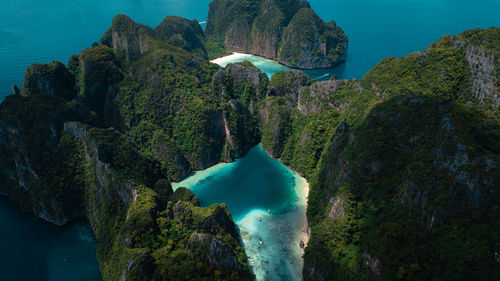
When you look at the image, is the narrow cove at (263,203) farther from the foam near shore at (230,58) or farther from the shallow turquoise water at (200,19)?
the foam near shore at (230,58)

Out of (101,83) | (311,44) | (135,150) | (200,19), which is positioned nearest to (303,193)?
(135,150)

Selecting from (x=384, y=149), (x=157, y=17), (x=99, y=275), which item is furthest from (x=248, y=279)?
(x=157, y=17)

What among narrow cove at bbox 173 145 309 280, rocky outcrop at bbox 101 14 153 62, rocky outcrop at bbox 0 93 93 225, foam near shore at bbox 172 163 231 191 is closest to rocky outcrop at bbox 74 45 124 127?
rocky outcrop at bbox 101 14 153 62

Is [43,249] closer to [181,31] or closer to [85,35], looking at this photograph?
[181,31]

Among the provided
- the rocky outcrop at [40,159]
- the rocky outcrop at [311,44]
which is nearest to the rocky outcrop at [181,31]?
A: the rocky outcrop at [311,44]

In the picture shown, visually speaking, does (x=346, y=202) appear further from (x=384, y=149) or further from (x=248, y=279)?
(x=248, y=279)

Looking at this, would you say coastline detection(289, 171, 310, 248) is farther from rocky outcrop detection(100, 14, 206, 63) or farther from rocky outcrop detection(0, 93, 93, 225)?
rocky outcrop detection(100, 14, 206, 63)
